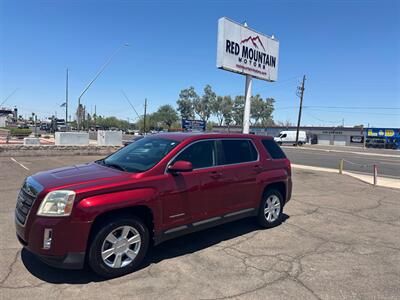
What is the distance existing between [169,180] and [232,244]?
1642 mm

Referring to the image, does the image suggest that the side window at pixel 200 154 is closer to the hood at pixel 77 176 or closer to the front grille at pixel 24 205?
the hood at pixel 77 176

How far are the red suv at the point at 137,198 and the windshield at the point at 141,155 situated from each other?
0.05 ft

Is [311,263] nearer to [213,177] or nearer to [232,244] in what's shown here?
[232,244]

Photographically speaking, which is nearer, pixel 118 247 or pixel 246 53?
pixel 118 247

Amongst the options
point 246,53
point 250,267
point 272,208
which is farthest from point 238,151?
point 246,53

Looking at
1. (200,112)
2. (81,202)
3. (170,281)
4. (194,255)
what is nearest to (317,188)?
(194,255)

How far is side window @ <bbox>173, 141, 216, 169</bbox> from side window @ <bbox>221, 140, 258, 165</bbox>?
266 millimetres

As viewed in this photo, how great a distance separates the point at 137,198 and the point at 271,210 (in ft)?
10.1

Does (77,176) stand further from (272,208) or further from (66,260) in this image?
(272,208)

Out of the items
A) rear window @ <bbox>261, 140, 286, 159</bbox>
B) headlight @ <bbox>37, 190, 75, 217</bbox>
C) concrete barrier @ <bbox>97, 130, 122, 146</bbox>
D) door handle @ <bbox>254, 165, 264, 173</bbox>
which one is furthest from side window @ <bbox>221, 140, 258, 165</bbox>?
concrete barrier @ <bbox>97, 130, 122, 146</bbox>

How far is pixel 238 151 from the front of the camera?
5.52m

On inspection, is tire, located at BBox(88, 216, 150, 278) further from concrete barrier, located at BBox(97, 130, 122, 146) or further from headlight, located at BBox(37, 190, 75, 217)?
concrete barrier, located at BBox(97, 130, 122, 146)

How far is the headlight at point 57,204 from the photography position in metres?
3.55

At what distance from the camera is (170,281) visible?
381 cm
